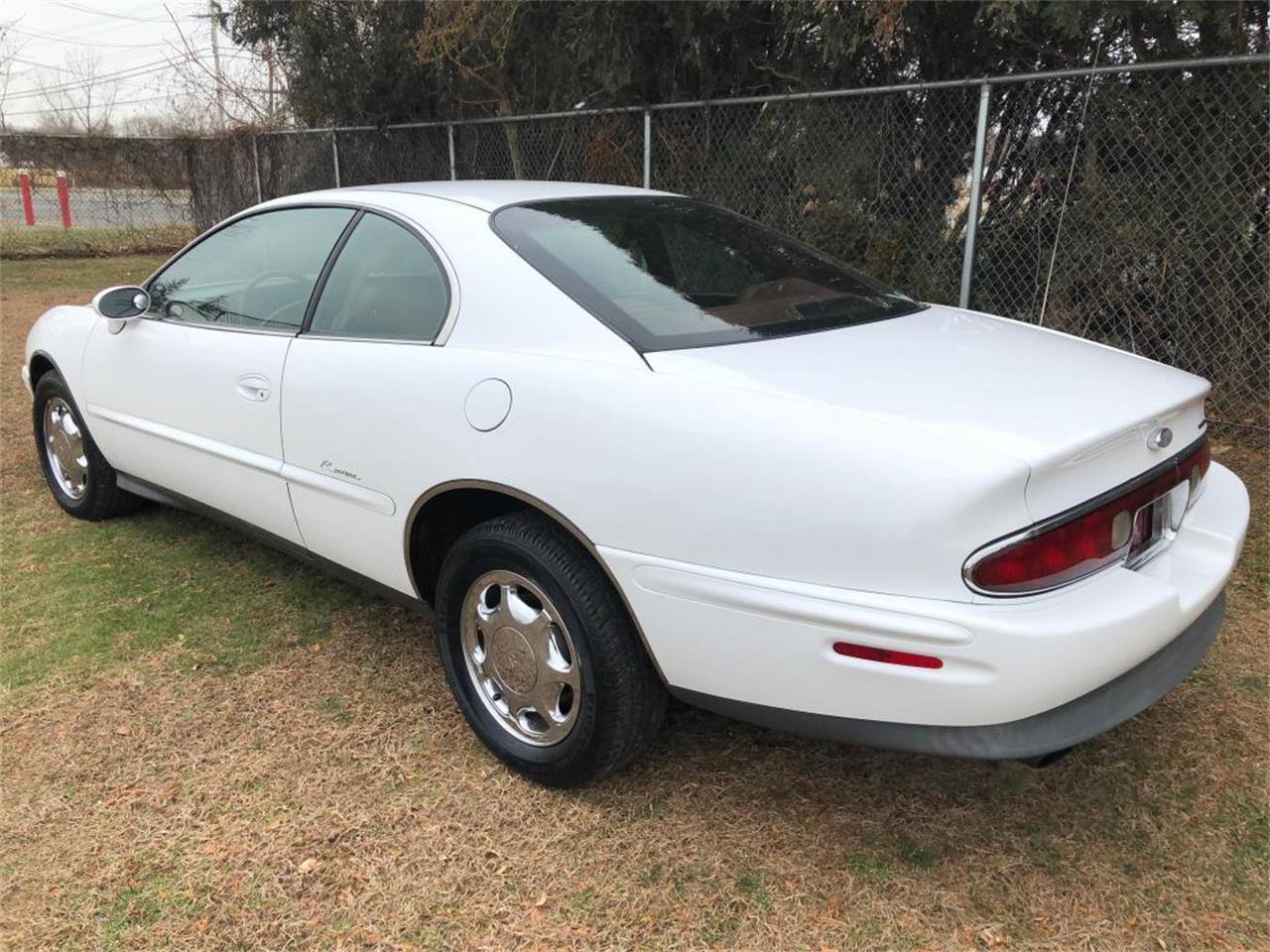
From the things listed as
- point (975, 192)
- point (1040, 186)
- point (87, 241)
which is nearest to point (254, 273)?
point (975, 192)

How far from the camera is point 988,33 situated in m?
5.92

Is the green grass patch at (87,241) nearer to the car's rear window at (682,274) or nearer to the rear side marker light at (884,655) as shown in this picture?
the car's rear window at (682,274)

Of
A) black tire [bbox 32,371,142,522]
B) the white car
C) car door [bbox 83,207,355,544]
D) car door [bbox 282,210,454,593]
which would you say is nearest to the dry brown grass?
the white car

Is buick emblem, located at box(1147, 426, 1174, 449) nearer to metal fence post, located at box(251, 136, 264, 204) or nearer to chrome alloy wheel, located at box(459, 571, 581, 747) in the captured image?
chrome alloy wheel, located at box(459, 571, 581, 747)

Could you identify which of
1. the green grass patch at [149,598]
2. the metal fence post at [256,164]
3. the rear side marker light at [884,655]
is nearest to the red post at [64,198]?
the metal fence post at [256,164]

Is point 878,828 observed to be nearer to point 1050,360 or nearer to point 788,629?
point 788,629

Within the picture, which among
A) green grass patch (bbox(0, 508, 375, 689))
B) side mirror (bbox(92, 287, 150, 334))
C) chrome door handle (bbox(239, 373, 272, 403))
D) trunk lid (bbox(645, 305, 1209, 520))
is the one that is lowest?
green grass patch (bbox(0, 508, 375, 689))

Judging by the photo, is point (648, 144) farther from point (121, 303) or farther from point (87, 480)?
point (87, 480)

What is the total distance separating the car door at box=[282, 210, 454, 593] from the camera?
103 inches

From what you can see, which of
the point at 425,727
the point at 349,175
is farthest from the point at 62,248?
the point at 425,727

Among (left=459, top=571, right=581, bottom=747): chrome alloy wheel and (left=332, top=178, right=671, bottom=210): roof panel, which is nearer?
(left=459, top=571, right=581, bottom=747): chrome alloy wheel

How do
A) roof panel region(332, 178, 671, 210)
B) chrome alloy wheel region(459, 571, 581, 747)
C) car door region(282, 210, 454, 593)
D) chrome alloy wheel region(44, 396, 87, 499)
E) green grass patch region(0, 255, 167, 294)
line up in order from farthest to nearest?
green grass patch region(0, 255, 167, 294) → chrome alloy wheel region(44, 396, 87, 499) → roof panel region(332, 178, 671, 210) → car door region(282, 210, 454, 593) → chrome alloy wheel region(459, 571, 581, 747)

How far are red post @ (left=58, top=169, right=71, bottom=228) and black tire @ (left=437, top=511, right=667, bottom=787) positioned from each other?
17655mm

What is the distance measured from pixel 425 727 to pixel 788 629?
1372 mm
